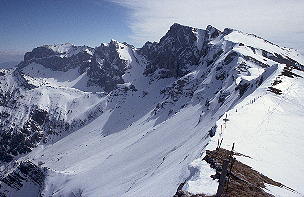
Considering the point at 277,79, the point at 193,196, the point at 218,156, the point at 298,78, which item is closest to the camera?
the point at 193,196

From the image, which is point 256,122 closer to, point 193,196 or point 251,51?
point 193,196

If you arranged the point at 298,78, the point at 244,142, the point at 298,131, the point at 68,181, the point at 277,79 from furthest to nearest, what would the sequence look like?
1. the point at 68,181
2. the point at 298,78
3. the point at 277,79
4. the point at 298,131
5. the point at 244,142

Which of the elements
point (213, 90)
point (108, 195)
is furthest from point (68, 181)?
point (213, 90)

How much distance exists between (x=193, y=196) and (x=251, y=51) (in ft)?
477

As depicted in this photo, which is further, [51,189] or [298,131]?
[51,189]

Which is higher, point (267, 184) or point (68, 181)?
point (267, 184)

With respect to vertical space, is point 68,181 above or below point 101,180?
below

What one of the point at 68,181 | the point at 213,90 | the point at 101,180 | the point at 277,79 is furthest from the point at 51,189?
the point at 277,79

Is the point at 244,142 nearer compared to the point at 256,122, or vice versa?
the point at 244,142

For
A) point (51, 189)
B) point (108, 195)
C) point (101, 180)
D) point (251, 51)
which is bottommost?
point (51, 189)

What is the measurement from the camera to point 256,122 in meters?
42.3

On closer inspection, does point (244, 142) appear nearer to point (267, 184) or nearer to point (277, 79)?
point (267, 184)

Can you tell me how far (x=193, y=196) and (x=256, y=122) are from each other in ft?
82.2

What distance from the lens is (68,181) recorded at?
131m
